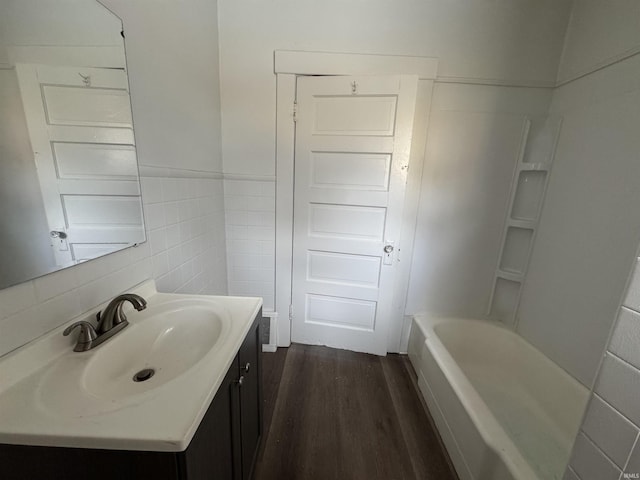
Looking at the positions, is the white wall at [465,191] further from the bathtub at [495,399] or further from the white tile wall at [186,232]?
the white tile wall at [186,232]

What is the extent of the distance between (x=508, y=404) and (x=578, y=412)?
32cm

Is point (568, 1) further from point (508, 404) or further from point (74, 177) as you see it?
point (74, 177)

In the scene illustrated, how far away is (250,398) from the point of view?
1.02 metres

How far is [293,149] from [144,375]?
1.49 meters

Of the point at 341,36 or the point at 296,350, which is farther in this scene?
the point at 296,350

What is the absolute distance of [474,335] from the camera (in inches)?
75.6

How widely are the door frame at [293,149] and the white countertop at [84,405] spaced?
1239 mm

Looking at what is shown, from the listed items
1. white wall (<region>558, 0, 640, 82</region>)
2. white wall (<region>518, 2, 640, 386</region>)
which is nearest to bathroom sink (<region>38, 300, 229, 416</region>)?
white wall (<region>518, 2, 640, 386</region>)

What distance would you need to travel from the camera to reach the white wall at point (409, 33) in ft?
5.19

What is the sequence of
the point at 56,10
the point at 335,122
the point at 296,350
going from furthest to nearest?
the point at 296,350
the point at 335,122
the point at 56,10

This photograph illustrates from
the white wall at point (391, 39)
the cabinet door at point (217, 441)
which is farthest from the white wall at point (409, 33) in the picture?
the cabinet door at point (217, 441)

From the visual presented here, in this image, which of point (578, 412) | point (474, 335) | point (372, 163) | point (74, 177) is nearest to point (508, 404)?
point (578, 412)

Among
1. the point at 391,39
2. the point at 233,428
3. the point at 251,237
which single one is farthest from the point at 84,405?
the point at 391,39

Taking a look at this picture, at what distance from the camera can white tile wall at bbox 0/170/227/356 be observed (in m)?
0.64
